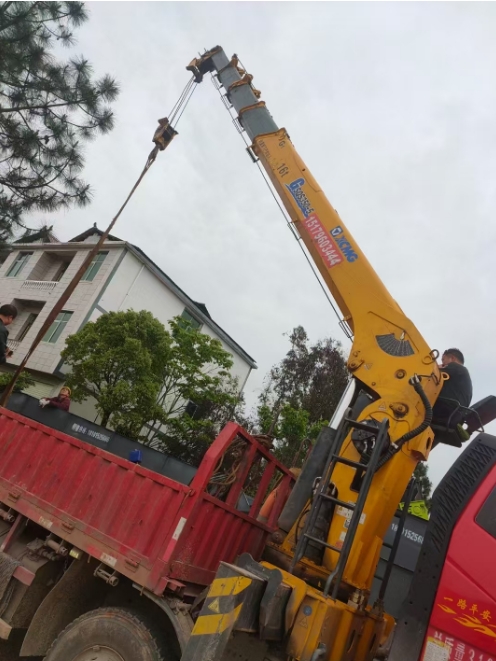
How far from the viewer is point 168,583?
3348 millimetres

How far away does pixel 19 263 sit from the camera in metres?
26.8

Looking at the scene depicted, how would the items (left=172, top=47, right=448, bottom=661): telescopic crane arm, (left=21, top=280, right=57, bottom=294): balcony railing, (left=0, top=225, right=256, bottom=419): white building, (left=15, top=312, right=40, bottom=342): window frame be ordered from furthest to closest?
(left=15, top=312, right=40, bottom=342): window frame < (left=21, top=280, right=57, bottom=294): balcony railing < (left=0, top=225, right=256, bottom=419): white building < (left=172, top=47, right=448, bottom=661): telescopic crane arm

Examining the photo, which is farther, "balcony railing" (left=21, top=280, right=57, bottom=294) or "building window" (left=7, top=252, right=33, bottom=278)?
"building window" (left=7, top=252, right=33, bottom=278)

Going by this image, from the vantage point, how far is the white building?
2094 centimetres

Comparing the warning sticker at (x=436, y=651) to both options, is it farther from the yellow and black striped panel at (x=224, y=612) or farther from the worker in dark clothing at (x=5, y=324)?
the worker in dark clothing at (x=5, y=324)

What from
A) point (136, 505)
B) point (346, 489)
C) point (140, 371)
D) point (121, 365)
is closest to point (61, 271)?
point (121, 365)

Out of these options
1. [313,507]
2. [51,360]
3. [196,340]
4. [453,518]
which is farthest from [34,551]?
[51,360]

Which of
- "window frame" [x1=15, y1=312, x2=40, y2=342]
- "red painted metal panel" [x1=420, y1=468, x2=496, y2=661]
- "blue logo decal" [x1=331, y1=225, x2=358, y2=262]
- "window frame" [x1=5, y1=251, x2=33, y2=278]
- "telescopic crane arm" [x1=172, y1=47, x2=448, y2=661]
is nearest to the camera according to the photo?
"red painted metal panel" [x1=420, y1=468, x2=496, y2=661]

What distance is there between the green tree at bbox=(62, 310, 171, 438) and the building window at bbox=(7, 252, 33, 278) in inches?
452

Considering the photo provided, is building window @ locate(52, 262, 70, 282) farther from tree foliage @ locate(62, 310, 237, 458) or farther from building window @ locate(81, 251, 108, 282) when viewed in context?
tree foliage @ locate(62, 310, 237, 458)

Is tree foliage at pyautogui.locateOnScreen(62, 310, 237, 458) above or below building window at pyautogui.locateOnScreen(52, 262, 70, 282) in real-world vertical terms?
below

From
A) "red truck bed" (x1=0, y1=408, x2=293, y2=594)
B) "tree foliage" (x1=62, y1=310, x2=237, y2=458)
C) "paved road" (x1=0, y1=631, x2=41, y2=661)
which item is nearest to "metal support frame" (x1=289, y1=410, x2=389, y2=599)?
"red truck bed" (x1=0, y1=408, x2=293, y2=594)

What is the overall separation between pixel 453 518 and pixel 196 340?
1646 centimetres

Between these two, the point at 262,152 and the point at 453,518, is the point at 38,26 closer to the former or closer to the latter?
the point at 262,152
